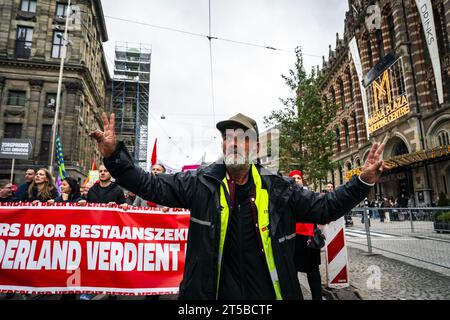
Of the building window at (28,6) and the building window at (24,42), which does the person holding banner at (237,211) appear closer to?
the building window at (24,42)

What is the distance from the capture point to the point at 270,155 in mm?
3893

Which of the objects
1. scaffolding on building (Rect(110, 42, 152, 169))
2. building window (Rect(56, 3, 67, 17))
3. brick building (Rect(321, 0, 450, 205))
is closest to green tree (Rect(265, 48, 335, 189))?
brick building (Rect(321, 0, 450, 205))

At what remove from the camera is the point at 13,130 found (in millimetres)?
26875

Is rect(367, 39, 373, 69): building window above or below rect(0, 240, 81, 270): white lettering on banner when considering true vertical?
above

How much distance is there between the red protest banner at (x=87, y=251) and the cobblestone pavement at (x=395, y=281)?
3.02m

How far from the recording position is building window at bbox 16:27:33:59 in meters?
28.3

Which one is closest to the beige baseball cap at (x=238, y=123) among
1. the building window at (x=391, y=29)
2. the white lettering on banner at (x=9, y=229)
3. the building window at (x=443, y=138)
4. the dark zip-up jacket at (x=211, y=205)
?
the dark zip-up jacket at (x=211, y=205)

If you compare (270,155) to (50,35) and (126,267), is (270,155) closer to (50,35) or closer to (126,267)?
(126,267)

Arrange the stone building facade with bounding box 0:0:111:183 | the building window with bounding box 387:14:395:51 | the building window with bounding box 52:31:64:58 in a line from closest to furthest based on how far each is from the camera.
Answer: the building window with bounding box 387:14:395:51
the stone building facade with bounding box 0:0:111:183
the building window with bounding box 52:31:64:58

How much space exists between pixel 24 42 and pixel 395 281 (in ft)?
118

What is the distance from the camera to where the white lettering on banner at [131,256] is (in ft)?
12.9

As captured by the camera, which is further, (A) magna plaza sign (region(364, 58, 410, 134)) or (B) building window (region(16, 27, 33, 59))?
(B) building window (region(16, 27, 33, 59))

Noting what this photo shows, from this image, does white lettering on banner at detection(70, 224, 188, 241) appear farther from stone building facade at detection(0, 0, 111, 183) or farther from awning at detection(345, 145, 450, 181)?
stone building facade at detection(0, 0, 111, 183)
